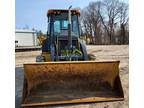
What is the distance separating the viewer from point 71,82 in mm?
2279

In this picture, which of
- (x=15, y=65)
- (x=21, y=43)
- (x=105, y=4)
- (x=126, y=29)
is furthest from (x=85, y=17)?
(x=15, y=65)

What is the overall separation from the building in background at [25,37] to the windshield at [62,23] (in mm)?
376

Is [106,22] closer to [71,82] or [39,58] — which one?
[71,82]

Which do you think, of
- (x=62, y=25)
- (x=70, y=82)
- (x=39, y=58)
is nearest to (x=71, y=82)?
(x=70, y=82)

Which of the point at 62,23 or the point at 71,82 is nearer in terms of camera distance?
the point at 71,82

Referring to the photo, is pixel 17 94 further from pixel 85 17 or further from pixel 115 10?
pixel 115 10

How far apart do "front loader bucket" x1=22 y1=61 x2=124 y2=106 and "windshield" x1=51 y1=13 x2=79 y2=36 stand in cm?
52

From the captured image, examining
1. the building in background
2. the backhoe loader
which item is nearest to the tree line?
the backhoe loader

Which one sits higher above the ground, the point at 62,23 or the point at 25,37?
the point at 62,23

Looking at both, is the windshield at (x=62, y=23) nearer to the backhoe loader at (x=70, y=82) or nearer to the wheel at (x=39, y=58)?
the backhoe loader at (x=70, y=82)

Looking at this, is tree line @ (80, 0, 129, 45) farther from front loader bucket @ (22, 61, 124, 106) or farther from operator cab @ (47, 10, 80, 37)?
operator cab @ (47, 10, 80, 37)

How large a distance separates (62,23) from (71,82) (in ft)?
2.28

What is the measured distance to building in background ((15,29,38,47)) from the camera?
201cm

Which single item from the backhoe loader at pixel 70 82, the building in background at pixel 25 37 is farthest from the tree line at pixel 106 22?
the building in background at pixel 25 37
